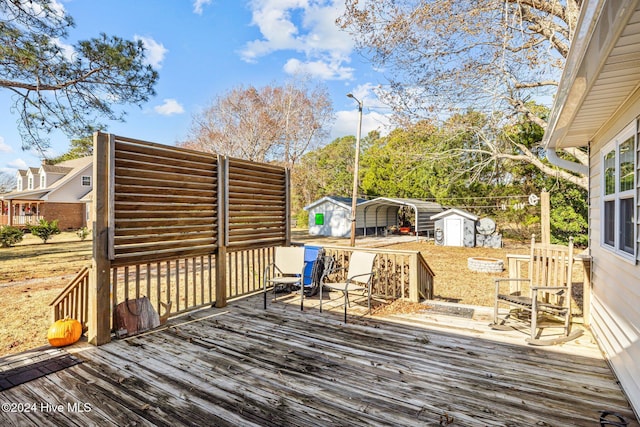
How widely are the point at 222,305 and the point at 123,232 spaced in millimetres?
1914

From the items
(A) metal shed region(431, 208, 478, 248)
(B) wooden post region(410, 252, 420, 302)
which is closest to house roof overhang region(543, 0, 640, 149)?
(B) wooden post region(410, 252, 420, 302)

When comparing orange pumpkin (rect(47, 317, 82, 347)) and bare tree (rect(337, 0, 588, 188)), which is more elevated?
bare tree (rect(337, 0, 588, 188))

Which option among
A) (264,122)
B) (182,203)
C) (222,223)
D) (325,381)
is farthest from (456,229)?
(325,381)

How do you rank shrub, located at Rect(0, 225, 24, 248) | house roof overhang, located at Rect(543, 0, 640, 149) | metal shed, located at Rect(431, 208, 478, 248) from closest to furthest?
house roof overhang, located at Rect(543, 0, 640, 149) < shrub, located at Rect(0, 225, 24, 248) < metal shed, located at Rect(431, 208, 478, 248)

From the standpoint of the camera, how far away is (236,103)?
17359 millimetres

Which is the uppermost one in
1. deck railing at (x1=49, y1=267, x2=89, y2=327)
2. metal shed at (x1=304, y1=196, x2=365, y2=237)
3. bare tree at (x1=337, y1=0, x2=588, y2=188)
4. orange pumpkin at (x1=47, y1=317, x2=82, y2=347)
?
bare tree at (x1=337, y1=0, x2=588, y2=188)

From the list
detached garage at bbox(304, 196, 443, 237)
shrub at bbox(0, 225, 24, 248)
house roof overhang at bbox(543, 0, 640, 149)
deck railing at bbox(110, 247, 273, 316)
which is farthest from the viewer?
detached garage at bbox(304, 196, 443, 237)

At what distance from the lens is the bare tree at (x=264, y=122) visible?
17.3 m

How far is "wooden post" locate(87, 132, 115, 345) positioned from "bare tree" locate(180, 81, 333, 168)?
46.1ft

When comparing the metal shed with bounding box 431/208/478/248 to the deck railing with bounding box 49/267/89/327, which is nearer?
the deck railing with bounding box 49/267/89/327

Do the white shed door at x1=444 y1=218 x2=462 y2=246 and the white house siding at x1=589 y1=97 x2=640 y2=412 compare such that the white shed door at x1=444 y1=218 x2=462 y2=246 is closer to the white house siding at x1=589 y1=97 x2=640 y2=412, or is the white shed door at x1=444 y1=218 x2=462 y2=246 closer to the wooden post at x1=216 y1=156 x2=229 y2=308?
the white house siding at x1=589 y1=97 x2=640 y2=412

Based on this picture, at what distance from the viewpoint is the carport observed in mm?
19531

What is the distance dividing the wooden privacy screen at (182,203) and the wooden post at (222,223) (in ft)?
0.05

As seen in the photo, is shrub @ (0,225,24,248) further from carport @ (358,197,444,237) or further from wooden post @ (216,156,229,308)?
carport @ (358,197,444,237)
